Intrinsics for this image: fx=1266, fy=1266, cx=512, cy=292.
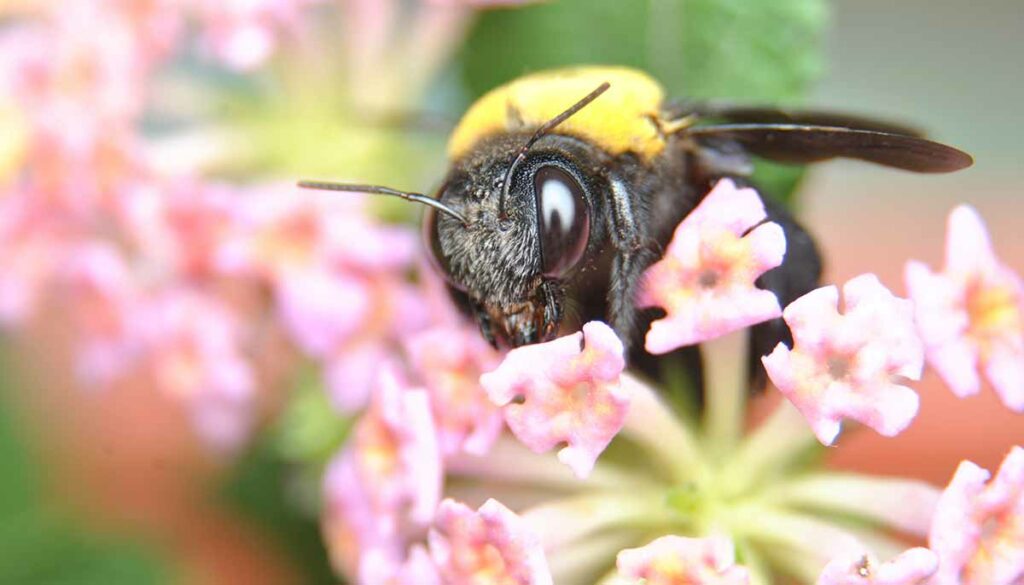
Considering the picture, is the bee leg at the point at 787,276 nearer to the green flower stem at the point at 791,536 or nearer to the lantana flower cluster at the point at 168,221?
the green flower stem at the point at 791,536

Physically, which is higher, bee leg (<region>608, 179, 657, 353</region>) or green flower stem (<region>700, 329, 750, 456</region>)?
bee leg (<region>608, 179, 657, 353</region>)

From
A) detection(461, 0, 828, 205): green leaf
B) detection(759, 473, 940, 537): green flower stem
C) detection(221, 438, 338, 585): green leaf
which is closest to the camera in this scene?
detection(759, 473, 940, 537): green flower stem

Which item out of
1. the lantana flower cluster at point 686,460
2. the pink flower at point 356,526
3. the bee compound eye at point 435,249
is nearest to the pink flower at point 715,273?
the lantana flower cluster at point 686,460

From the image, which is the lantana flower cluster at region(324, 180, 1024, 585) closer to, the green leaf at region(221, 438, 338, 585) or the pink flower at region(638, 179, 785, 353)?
the pink flower at region(638, 179, 785, 353)

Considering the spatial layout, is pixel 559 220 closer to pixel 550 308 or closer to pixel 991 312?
pixel 550 308

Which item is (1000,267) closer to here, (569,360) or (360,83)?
(569,360)

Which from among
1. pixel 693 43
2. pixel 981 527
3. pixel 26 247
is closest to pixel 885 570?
pixel 981 527

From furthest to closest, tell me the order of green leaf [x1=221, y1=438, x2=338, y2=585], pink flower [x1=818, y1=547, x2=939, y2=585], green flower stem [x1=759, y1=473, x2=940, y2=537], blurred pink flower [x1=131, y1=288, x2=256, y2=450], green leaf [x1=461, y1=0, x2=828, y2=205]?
green leaf [x1=221, y1=438, x2=338, y2=585], blurred pink flower [x1=131, y1=288, x2=256, y2=450], green leaf [x1=461, y1=0, x2=828, y2=205], green flower stem [x1=759, y1=473, x2=940, y2=537], pink flower [x1=818, y1=547, x2=939, y2=585]

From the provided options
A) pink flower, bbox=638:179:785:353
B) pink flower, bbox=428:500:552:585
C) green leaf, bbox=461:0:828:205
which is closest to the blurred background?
green leaf, bbox=461:0:828:205

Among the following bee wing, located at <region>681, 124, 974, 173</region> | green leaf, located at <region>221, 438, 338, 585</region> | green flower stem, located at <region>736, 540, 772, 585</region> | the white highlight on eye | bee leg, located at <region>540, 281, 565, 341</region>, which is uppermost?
bee wing, located at <region>681, 124, 974, 173</region>
